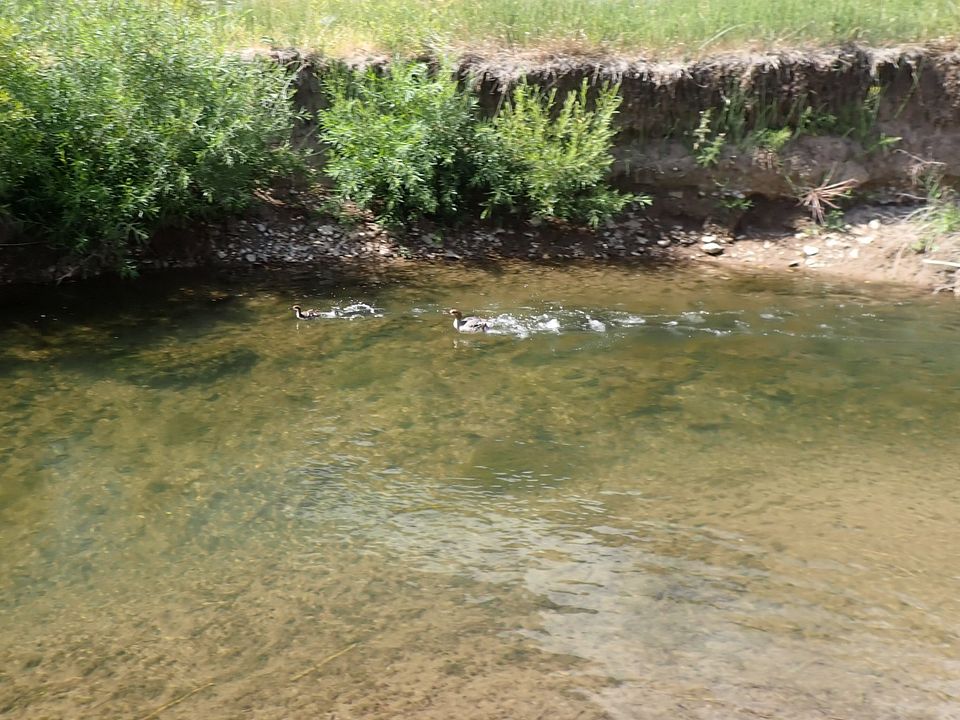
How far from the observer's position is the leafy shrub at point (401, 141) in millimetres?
11164

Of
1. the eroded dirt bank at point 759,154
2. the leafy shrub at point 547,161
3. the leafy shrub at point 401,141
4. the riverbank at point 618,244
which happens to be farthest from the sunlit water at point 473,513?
the eroded dirt bank at point 759,154

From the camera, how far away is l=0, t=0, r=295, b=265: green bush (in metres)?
9.09

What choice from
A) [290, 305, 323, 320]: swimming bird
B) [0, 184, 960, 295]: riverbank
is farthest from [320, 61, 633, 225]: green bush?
[290, 305, 323, 320]: swimming bird

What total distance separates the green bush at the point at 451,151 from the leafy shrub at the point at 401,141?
0.04 ft

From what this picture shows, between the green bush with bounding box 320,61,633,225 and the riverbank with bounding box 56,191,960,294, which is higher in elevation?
the green bush with bounding box 320,61,633,225

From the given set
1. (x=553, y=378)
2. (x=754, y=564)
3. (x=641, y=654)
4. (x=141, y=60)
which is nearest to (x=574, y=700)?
(x=641, y=654)

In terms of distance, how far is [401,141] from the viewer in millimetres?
11180

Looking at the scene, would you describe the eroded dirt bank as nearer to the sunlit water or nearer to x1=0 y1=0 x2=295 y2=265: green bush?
x1=0 y1=0 x2=295 y2=265: green bush

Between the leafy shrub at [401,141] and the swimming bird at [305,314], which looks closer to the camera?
the swimming bird at [305,314]

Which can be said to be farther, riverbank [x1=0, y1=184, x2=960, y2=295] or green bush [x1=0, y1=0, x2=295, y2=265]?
riverbank [x1=0, y1=184, x2=960, y2=295]

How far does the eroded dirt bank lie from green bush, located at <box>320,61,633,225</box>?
0.58 meters

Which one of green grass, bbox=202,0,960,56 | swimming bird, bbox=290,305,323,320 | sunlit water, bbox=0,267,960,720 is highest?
green grass, bbox=202,0,960,56

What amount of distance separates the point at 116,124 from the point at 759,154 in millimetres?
8591

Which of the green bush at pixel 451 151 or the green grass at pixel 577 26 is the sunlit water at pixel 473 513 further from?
the green grass at pixel 577 26
